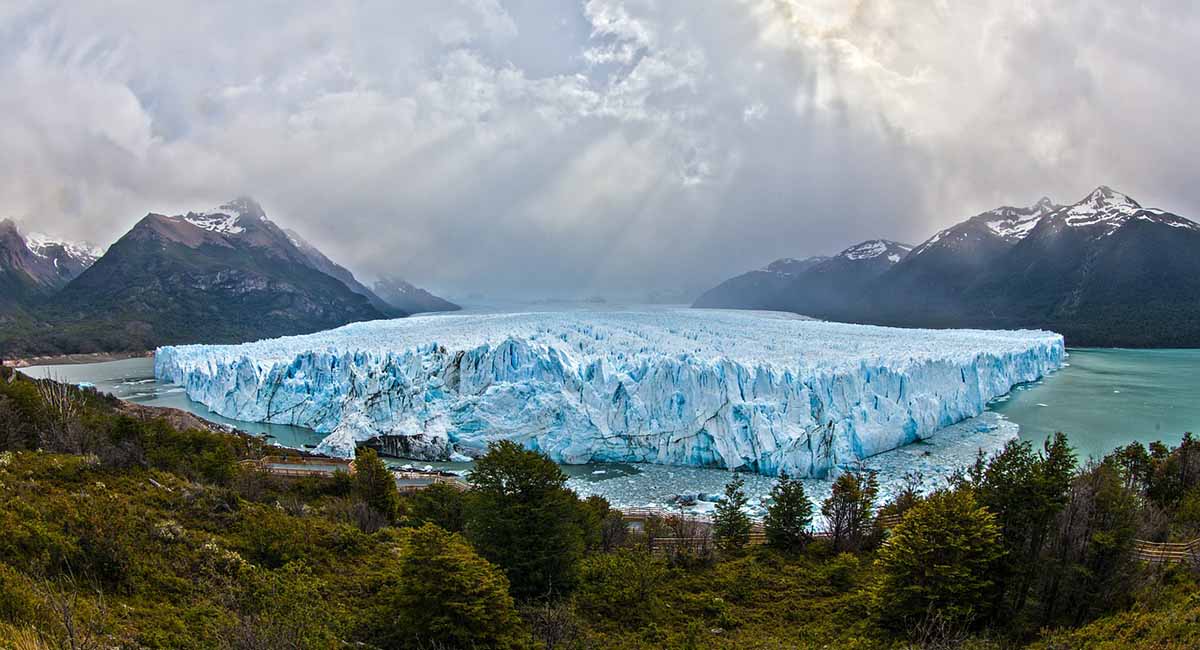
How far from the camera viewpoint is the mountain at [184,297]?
243 ft

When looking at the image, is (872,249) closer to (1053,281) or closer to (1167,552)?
(1053,281)

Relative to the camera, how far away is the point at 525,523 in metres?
9.05

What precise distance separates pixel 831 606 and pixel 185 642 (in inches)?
352

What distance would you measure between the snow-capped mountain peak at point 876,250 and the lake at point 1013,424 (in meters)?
99.7

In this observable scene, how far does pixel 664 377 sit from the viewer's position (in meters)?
24.2

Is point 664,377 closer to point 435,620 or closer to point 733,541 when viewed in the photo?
point 733,541

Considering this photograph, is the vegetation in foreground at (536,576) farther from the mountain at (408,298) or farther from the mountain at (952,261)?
the mountain at (408,298)

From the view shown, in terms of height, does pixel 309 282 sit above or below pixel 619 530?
above

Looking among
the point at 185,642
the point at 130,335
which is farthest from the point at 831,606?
the point at 130,335

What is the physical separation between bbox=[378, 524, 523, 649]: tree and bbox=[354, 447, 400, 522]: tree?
9.26 metres

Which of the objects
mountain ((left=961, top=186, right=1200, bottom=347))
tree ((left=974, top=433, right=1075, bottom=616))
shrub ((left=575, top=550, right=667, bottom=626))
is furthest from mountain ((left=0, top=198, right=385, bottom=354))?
mountain ((left=961, top=186, right=1200, bottom=347))

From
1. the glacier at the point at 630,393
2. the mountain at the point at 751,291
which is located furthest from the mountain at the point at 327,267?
the glacier at the point at 630,393

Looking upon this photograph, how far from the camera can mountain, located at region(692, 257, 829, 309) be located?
138m

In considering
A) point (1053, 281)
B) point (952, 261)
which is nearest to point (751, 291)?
point (952, 261)
